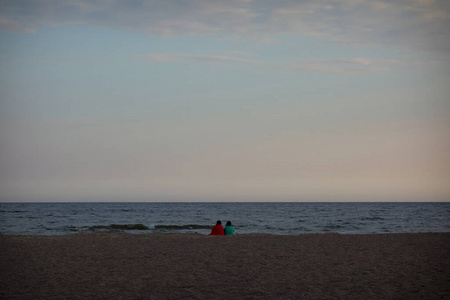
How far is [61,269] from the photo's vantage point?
10508mm

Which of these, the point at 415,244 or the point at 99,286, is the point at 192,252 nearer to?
the point at 99,286

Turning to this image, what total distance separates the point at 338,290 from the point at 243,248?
6.19m

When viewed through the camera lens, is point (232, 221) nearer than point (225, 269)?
No

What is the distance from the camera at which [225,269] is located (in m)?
10.5

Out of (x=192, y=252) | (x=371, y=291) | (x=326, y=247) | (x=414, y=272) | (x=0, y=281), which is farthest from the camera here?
(x=326, y=247)

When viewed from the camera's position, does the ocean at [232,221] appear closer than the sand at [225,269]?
No

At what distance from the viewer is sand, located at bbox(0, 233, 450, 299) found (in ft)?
26.9

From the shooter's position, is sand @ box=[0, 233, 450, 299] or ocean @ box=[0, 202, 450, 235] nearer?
sand @ box=[0, 233, 450, 299]

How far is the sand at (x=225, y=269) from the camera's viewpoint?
8.21 meters

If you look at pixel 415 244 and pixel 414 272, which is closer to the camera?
pixel 414 272

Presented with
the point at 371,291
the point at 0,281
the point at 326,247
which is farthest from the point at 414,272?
the point at 0,281

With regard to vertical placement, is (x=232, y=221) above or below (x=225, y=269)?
below

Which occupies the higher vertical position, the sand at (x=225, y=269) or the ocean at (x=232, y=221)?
the sand at (x=225, y=269)

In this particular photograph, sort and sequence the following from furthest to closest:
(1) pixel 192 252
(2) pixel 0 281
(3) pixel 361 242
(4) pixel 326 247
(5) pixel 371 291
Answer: (3) pixel 361 242 < (4) pixel 326 247 < (1) pixel 192 252 < (2) pixel 0 281 < (5) pixel 371 291
